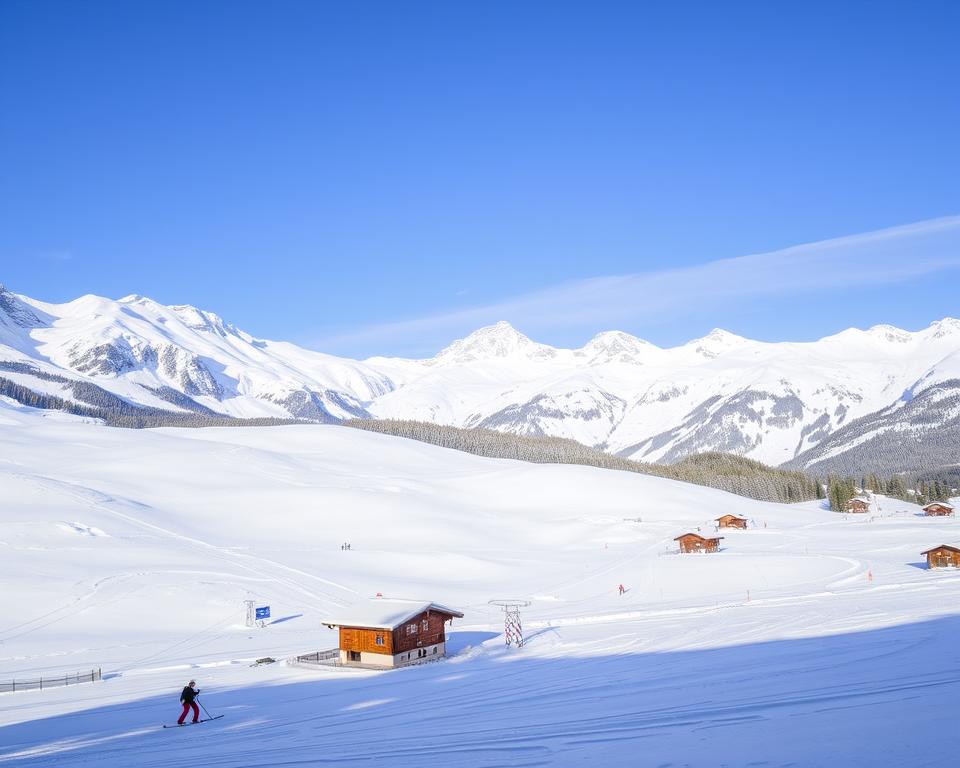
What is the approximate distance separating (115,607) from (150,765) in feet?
103

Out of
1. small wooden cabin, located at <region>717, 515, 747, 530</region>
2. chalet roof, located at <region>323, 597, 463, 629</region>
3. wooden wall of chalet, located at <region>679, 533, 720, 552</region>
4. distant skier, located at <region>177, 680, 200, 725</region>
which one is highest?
small wooden cabin, located at <region>717, 515, 747, 530</region>

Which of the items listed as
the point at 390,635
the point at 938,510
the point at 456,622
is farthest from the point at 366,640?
the point at 938,510

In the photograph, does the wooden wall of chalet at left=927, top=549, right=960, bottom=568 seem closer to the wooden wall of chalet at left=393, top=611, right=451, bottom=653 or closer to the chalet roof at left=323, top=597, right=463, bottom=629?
the chalet roof at left=323, top=597, right=463, bottom=629

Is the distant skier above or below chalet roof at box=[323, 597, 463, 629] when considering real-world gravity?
below

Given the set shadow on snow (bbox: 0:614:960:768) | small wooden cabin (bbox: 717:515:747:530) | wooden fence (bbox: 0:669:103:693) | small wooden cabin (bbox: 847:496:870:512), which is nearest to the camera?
shadow on snow (bbox: 0:614:960:768)

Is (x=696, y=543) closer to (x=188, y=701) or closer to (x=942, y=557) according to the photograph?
(x=942, y=557)

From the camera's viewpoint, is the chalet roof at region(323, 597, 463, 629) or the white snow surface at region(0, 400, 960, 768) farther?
the chalet roof at region(323, 597, 463, 629)

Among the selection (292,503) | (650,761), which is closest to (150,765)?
(650,761)

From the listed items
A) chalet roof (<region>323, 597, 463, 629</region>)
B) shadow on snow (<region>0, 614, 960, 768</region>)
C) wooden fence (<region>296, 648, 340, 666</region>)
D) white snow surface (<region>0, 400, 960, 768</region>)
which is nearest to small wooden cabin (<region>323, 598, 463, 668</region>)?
chalet roof (<region>323, 597, 463, 629</region>)

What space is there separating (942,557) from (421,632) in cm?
4461

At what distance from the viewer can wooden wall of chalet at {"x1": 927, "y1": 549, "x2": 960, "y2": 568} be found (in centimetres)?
5869

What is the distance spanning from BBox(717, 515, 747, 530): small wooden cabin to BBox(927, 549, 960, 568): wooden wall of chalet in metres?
37.3

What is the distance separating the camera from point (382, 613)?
3594 cm

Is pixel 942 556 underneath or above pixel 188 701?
underneath
